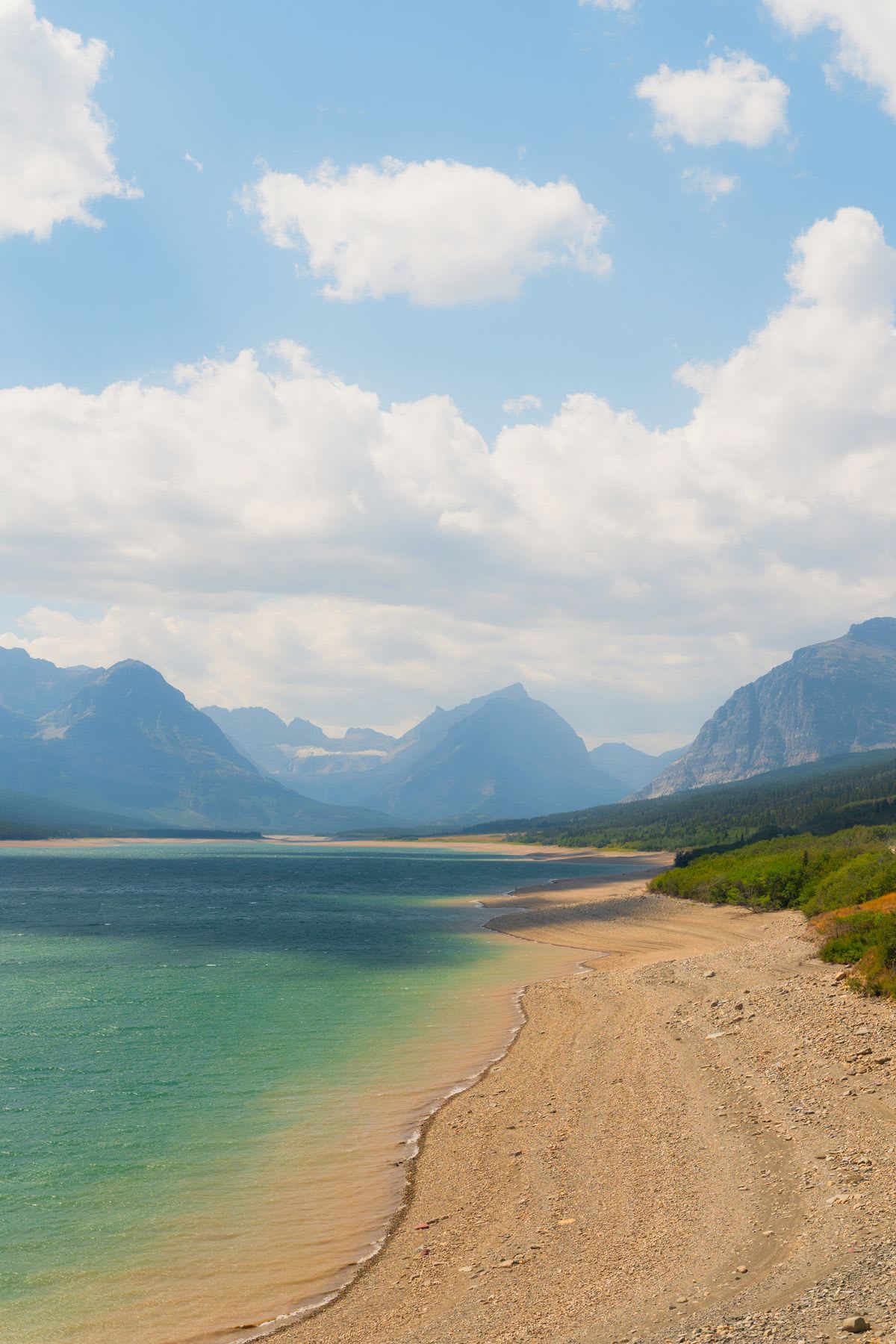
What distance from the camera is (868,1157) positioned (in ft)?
57.1

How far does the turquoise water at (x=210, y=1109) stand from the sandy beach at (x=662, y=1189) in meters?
1.83

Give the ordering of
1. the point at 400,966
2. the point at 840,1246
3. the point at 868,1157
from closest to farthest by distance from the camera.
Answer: the point at 840,1246
the point at 868,1157
the point at 400,966

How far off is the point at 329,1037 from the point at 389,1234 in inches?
711

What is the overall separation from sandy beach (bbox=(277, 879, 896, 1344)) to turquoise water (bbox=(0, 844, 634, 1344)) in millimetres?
1832

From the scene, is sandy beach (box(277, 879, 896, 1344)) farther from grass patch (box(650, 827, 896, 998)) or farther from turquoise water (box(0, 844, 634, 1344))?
grass patch (box(650, 827, 896, 998))

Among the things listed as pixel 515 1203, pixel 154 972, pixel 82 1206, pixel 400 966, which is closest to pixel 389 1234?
pixel 515 1203

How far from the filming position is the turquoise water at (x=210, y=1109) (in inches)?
655

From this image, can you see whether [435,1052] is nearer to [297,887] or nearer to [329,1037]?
[329,1037]

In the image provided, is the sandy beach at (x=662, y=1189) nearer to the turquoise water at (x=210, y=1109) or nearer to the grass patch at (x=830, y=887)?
the turquoise water at (x=210, y=1109)

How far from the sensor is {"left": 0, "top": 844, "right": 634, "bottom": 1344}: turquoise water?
16.6 meters

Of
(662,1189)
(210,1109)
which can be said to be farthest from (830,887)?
(210,1109)

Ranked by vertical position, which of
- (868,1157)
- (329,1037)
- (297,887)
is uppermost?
(868,1157)

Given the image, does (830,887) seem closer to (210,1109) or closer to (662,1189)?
(662,1189)

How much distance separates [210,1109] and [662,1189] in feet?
50.3
